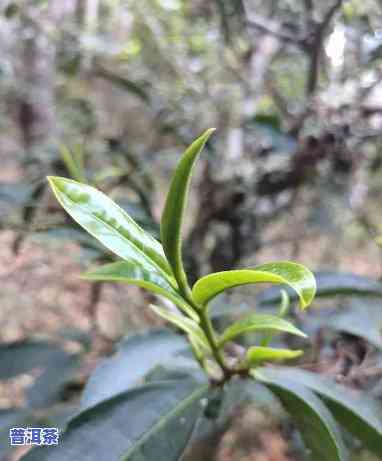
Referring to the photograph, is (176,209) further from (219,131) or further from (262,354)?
(219,131)

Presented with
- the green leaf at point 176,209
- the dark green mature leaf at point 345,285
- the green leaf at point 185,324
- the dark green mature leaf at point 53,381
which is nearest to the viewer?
the green leaf at point 176,209

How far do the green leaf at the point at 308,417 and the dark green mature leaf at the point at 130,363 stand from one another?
0.12 meters

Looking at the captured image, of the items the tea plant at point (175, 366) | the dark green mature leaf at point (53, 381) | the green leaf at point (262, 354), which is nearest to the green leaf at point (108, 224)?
the tea plant at point (175, 366)

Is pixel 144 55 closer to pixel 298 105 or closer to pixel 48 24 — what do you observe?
pixel 48 24

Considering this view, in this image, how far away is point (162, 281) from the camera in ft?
1.05

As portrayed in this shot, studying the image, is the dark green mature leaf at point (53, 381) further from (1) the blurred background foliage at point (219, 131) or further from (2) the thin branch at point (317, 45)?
(2) the thin branch at point (317, 45)

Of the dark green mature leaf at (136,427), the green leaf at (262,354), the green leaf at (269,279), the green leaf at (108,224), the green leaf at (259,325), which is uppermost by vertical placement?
the green leaf at (108,224)

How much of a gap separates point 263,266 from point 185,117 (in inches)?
29.7

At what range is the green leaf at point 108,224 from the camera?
0.93 ft

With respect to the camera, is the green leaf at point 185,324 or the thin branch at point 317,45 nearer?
the green leaf at point 185,324

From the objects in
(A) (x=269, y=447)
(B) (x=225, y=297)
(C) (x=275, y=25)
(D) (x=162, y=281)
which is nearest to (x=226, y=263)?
(B) (x=225, y=297)

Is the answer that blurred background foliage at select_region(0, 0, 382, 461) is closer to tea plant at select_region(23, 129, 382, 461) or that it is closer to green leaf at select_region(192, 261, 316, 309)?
tea plant at select_region(23, 129, 382, 461)

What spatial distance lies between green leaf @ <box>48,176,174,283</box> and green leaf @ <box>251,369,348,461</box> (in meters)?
0.18

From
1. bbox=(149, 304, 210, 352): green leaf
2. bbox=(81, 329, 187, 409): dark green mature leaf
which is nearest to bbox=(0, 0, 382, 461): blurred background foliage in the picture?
bbox=(81, 329, 187, 409): dark green mature leaf
